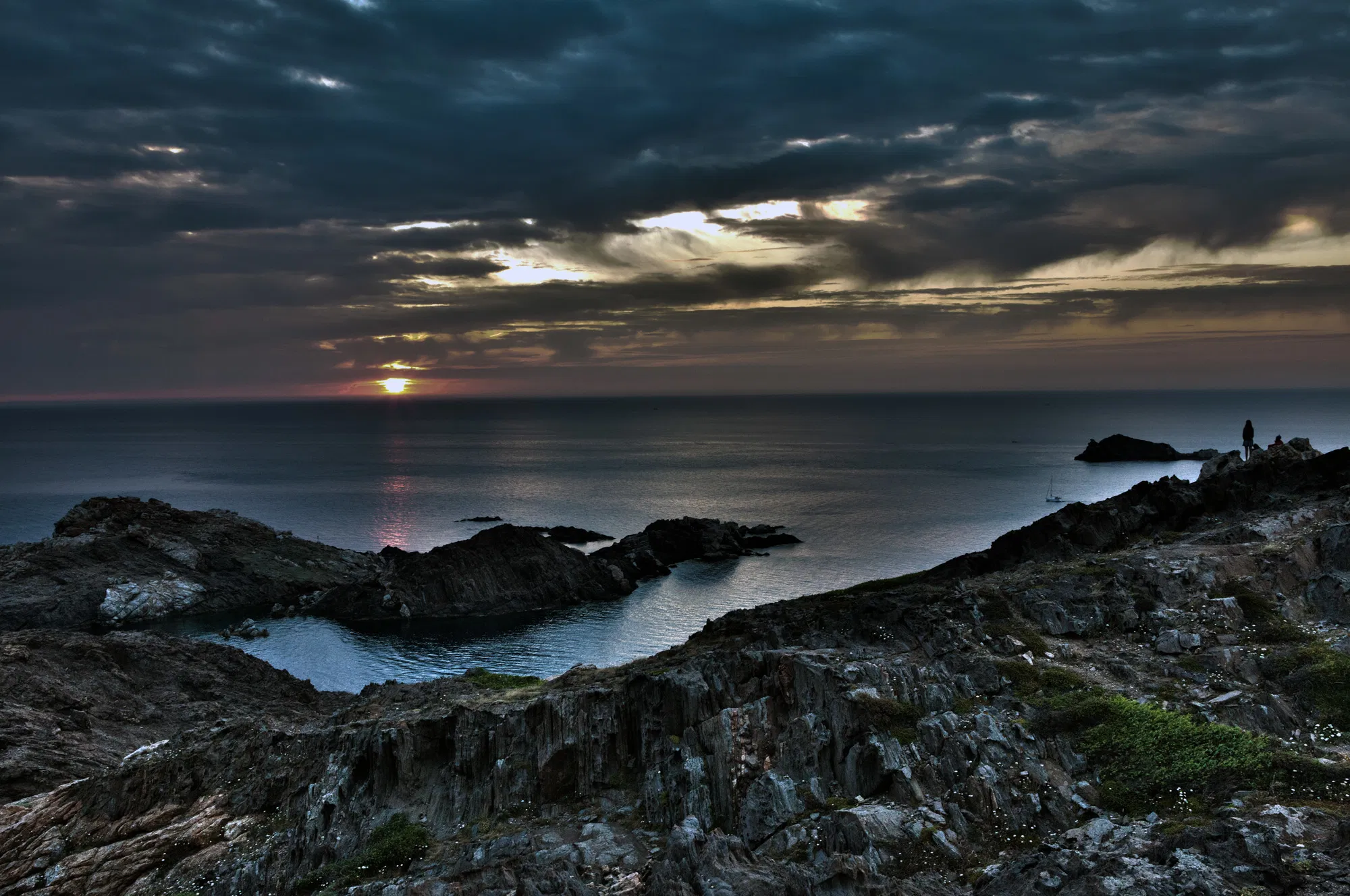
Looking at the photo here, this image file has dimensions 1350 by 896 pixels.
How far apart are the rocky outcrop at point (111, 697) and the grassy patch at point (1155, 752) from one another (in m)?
34.6

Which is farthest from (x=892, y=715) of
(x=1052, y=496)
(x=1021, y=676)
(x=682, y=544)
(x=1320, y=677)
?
(x=1052, y=496)

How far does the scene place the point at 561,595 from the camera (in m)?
90.4

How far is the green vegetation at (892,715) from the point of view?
25266 millimetres

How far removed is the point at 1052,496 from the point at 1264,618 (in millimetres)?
126514

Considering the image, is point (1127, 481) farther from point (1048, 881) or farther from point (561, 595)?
point (1048, 881)

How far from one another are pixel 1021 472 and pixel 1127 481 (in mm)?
23904

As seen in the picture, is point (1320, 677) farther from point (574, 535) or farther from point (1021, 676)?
point (574, 535)

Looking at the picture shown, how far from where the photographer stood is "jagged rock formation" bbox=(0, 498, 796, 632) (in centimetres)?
8325

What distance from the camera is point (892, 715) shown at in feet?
86.0

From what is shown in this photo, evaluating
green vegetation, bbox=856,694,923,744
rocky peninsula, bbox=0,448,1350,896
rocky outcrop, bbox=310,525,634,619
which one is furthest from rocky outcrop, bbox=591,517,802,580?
green vegetation, bbox=856,694,923,744

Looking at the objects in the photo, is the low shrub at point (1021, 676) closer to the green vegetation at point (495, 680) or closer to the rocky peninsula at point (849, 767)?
the rocky peninsula at point (849, 767)

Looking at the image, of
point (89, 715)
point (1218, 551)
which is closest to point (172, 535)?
point (89, 715)

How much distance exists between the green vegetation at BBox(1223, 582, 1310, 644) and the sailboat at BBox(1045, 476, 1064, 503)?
115292mm

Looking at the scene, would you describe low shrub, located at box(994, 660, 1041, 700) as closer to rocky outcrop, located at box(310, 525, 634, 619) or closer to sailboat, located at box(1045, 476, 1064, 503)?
rocky outcrop, located at box(310, 525, 634, 619)
